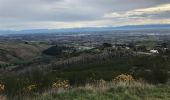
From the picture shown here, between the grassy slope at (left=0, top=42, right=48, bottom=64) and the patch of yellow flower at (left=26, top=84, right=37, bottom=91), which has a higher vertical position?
the patch of yellow flower at (left=26, top=84, right=37, bottom=91)

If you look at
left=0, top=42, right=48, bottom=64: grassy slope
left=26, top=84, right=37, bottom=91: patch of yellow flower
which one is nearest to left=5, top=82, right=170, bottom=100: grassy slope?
left=26, top=84, right=37, bottom=91: patch of yellow flower

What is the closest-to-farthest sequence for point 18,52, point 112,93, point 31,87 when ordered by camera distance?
point 112,93 < point 31,87 < point 18,52

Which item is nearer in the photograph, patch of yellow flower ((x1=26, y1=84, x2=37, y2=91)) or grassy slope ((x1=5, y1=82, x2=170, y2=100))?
grassy slope ((x1=5, y1=82, x2=170, y2=100))

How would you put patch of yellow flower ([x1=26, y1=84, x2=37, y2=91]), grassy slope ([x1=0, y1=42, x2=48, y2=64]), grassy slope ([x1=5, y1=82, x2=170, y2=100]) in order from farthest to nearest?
1. grassy slope ([x1=0, y1=42, x2=48, y2=64])
2. patch of yellow flower ([x1=26, y1=84, x2=37, y2=91])
3. grassy slope ([x1=5, y1=82, x2=170, y2=100])

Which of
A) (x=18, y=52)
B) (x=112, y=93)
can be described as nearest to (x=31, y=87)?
(x=112, y=93)

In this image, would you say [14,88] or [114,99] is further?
[14,88]

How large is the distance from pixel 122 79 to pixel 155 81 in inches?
77.8

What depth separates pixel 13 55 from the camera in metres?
152

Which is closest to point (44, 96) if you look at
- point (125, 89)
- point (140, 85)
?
point (125, 89)

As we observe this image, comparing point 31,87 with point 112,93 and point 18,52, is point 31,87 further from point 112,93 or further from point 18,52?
point 18,52

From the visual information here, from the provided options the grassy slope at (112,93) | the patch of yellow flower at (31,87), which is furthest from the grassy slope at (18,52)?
the grassy slope at (112,93)

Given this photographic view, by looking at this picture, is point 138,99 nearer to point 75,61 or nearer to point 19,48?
point 75,61

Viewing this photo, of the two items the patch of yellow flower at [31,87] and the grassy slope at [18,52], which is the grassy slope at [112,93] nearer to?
the patch of yellow flower at [31,87]

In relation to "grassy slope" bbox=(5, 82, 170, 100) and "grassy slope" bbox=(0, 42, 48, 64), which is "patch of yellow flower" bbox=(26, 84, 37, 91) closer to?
"grassy slope" bbox=(5, 82, 170, 100)
